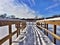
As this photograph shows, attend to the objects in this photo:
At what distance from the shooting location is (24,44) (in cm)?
448

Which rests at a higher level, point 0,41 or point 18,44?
point 0,41

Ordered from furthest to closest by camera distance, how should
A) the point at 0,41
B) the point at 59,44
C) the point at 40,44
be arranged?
the point at 59,44
the point at 40,44
the point at 0,41

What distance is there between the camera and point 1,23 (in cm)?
254

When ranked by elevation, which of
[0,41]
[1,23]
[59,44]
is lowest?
[59,44]

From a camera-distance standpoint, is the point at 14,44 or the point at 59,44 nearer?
the point at 14,44

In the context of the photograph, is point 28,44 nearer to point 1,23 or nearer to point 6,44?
point 6,44

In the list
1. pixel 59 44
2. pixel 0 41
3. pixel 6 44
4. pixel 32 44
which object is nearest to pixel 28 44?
pixel 32 44

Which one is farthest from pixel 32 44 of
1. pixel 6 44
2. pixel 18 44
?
pixel 6 44

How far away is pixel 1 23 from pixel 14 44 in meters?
2.02

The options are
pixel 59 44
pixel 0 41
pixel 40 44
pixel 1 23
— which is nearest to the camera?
pixel 1 23

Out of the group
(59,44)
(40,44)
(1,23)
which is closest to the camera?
(1,23)

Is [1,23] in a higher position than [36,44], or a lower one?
higher

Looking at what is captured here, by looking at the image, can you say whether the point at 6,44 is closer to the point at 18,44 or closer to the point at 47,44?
the point at 18,44

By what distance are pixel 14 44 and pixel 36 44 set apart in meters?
0.68
